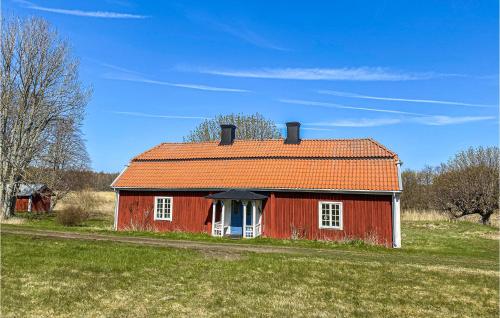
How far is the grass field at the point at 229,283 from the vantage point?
7.59 metres

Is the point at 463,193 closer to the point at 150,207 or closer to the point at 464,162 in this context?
the point at 464,162

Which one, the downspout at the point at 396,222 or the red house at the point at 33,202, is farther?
the red house at the point at 33,202

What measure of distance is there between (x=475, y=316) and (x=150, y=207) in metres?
19.4

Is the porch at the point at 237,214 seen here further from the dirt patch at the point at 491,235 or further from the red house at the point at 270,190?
the dirt patch at the point at 491,235

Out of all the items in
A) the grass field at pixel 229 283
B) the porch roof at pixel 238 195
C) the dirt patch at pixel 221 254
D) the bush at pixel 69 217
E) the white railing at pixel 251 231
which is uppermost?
the porch roof at pixel 238 195

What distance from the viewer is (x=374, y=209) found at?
65.6ft

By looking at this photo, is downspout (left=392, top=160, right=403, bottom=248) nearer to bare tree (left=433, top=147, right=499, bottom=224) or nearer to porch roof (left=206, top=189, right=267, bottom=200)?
porch roof (left=206, top=189, right=267, bottom=200)

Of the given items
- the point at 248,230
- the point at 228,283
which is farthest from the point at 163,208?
the point at 228,283

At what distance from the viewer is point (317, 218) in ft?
68.1

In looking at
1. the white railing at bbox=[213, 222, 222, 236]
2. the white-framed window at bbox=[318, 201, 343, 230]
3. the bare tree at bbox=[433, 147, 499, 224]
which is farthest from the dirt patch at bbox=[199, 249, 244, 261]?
the bare tree at bbox=[433, 147, 499, 224]

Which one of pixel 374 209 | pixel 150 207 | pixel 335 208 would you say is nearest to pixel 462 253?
pixel 374 209

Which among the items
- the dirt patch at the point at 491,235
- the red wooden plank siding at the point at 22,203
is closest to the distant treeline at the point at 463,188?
the dirt patch at the point at 491,235

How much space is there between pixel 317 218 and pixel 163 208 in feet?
30.6

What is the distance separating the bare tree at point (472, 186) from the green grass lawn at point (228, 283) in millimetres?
24356
